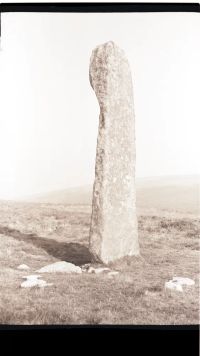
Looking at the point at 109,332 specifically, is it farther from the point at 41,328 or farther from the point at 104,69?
the point at 104,69

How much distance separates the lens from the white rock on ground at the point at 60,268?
10.0 m

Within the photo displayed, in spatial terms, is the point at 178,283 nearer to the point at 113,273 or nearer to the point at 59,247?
the point at 113,273

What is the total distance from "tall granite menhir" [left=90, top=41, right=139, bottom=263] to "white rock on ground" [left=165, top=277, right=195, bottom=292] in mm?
1469

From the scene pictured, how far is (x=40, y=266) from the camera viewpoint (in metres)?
10.5

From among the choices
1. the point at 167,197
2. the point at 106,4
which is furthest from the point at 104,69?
the point at 167,197

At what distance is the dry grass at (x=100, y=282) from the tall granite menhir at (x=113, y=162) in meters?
0.51

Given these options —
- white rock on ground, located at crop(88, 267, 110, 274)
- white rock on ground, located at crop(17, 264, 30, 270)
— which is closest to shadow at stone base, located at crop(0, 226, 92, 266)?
white rock on ground, located at crop(88, 267, 110, 274)

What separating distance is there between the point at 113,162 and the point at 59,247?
2.99m

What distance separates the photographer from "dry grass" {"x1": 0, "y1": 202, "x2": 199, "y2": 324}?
26.8 feet

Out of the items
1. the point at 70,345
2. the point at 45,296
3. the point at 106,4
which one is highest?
the point at 106,4

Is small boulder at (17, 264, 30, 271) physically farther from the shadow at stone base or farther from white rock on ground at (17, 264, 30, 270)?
the shadow at stone base

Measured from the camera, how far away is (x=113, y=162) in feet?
34.1

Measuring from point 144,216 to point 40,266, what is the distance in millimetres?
7107

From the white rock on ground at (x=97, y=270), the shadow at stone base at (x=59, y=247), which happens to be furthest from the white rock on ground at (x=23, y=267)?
the white rock on ground at (x=97, y=270)
